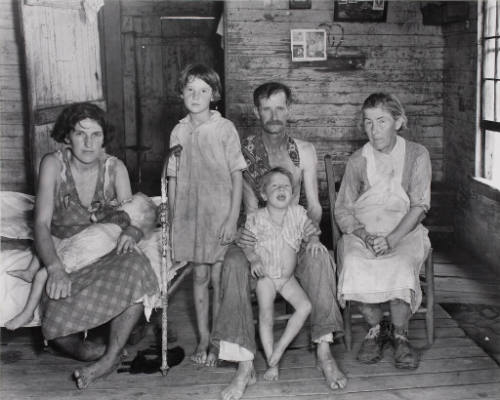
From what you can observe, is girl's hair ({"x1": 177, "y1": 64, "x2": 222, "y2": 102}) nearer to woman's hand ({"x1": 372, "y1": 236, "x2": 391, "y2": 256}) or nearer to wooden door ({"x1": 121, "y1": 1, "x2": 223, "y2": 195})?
woman's hand ({"x1": 372, "y1": 236, "x2": 391, "y2": 256})

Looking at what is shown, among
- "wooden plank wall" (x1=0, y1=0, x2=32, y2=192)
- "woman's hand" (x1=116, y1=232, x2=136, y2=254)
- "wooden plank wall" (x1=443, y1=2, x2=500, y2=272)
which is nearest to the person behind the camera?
"woman's hand" (x1=116, y1=232, x2=136, y2=254)

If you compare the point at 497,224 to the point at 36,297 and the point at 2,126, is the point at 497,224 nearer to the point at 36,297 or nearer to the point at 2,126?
the point at 36,297

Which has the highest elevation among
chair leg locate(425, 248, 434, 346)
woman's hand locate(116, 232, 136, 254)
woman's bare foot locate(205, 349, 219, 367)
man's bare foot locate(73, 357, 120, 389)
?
woman's hand locate(116, 232, 136, 254)

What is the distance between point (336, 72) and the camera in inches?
236

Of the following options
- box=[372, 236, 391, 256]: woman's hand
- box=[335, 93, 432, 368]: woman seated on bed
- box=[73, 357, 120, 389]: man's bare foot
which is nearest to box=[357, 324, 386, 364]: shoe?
box=[335, 93, 432, 368]: woman seated on bed

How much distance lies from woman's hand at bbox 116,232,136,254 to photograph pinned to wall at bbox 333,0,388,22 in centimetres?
342

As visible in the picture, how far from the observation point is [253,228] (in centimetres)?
336

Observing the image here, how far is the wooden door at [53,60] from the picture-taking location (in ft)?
15.9

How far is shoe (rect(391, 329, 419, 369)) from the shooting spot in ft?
10.8

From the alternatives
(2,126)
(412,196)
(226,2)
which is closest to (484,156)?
(412,196)

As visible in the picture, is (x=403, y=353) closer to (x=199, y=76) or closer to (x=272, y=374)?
(x=272, y=374)

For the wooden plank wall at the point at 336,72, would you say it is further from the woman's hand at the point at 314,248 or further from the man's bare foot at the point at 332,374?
the man's bare foot at the point at 332,374

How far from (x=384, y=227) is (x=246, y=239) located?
83 centimetres

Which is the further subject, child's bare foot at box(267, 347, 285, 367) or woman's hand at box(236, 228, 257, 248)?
woman's hand at box(236, 228, 257, 248)
